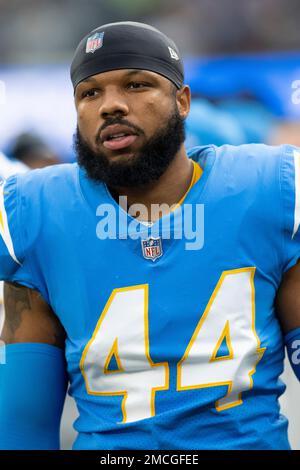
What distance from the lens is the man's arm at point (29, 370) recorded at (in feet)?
6.75

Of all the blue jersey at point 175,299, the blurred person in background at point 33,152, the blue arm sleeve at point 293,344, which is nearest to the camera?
the blue jersey at point 175,299

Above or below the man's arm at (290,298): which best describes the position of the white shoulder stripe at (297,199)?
above

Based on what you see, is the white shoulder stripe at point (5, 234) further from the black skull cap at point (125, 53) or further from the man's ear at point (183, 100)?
the man's ear at point (183, 100)

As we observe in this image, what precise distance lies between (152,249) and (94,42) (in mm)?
513

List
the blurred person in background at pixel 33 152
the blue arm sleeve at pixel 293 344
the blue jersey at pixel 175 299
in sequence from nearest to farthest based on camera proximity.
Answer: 1. the blue jersey at pixel 175 299
2. the blue arm sleeve at pixel 293 344
3. the blurred person in background at pixel 33 152

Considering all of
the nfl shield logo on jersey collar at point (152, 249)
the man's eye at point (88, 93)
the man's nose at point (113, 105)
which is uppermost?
the man's eye at point (88, 93)

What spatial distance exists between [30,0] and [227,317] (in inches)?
235

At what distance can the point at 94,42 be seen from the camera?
2000mm

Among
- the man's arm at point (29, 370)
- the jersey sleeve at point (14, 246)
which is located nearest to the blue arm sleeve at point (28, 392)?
the man's arm at point (29, 370)

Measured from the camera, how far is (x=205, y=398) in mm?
1886

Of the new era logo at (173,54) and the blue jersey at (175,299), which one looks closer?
the blue jersey at (175,299)

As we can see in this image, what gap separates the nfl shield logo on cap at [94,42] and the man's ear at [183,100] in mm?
231
